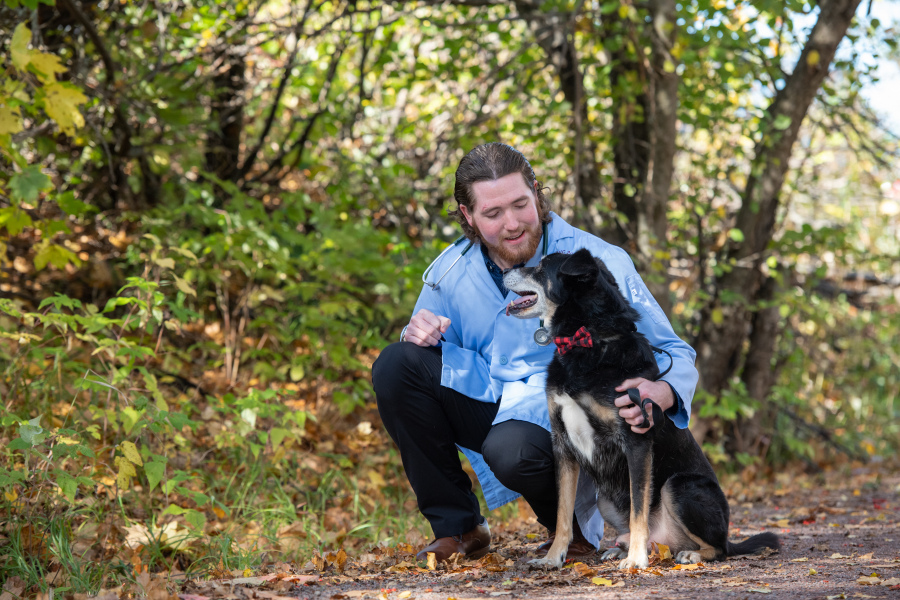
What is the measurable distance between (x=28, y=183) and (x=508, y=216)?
2.33m

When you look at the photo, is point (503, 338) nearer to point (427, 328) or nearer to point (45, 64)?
point (427, 328)

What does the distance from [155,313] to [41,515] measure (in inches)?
42.5

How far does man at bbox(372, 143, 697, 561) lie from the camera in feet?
10.4

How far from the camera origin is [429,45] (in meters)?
8.58

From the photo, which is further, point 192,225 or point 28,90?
point 192,225

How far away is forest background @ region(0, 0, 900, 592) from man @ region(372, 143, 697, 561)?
→ 81 centimetres

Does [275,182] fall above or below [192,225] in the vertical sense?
above

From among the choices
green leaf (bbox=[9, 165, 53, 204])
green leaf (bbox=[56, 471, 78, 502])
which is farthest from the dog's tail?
green leaf (bbox=[9, 165, 53, 204])

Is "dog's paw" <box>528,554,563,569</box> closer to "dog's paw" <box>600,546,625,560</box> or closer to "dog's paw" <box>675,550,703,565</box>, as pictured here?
"dog's paw" <box>600,546,625,560</box>

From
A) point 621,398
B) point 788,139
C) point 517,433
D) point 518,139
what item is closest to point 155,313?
point 517,433

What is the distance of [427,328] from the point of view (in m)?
3.32

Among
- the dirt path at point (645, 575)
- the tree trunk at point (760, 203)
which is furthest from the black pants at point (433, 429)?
the tree trunk at point (760, 203)

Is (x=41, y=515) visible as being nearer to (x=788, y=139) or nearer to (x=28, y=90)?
(x=28, y=90)

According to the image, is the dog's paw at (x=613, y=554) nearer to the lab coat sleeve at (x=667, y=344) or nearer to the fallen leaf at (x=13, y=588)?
the lab coat sleeve at (x=667, y=344)
